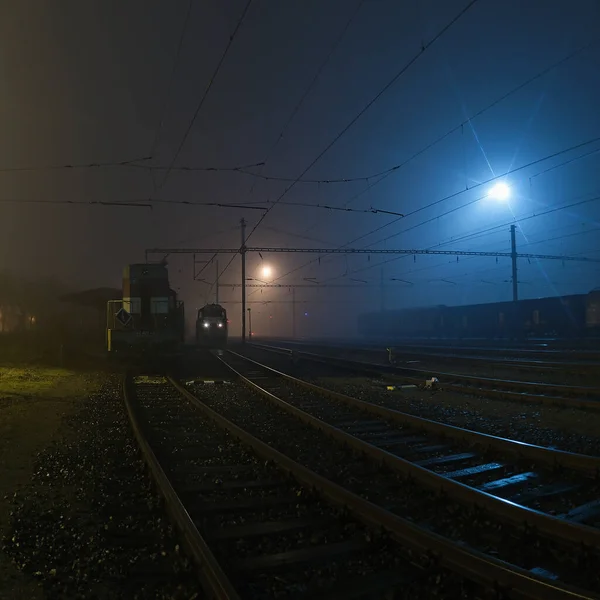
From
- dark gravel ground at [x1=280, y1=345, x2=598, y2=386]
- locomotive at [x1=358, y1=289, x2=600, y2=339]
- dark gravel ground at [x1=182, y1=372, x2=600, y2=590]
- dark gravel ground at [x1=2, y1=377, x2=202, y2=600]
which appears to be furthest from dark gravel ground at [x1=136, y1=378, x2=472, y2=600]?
locomotive at [x1=358, y1=289, x2=600, y2=339]

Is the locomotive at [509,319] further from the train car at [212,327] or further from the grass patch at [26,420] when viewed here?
the grass patch at [26,420]

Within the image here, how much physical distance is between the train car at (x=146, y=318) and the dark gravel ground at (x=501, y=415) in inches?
402

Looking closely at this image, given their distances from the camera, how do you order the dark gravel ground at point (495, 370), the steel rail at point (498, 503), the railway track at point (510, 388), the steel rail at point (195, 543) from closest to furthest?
the steel rail at point (195, 543), the steel rail at point (498, 503), the railway track at point (510, 388), the dark gravel ground at point (495, 370)

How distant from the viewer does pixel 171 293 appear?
2464 cm

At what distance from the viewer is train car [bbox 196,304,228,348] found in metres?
43.3

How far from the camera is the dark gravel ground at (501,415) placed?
8.56 metres

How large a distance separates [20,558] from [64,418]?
23.6 ft

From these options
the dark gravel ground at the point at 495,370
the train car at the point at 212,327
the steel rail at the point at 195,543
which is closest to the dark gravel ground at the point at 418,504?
the steel rail at the point at 195,543

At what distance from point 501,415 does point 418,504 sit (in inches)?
239

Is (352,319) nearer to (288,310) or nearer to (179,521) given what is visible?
(288,310)

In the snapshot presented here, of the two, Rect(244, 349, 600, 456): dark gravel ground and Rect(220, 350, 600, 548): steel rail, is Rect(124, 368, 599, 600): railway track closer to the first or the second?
Rect(220, 350, 600, 548): steel rail

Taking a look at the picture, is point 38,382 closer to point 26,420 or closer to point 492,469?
point 26,420

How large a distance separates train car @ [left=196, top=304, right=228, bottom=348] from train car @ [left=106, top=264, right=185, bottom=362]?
17411 mm

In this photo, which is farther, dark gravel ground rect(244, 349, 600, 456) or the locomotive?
the locomotive
